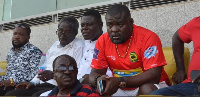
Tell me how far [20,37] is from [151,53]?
223 cm

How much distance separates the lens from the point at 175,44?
3887mm

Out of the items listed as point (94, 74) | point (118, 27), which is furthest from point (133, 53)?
point (94, 74)

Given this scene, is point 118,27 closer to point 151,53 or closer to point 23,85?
point 151,53

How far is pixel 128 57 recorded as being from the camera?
3564 mm

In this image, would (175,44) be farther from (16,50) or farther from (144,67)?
(16,50)

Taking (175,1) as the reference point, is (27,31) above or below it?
below

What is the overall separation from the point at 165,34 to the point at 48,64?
1641 millimetres

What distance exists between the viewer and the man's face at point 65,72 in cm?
329

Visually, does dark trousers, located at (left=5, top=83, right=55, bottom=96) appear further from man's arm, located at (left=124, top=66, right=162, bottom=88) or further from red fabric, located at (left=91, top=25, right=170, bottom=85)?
man's arm, located at (left=124, top=66, right=162, bottom=88)

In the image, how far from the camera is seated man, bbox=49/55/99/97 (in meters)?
3.22

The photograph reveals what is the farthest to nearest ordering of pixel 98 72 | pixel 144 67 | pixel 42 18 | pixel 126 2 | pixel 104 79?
pixel 42 18, pixel 126 2, pixel 98 72, pixel 144 67, pixel 104 79

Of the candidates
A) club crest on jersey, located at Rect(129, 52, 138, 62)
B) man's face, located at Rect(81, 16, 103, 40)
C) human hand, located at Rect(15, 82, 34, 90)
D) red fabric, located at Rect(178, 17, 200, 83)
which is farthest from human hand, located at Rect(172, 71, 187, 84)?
human hand, located at Rect(15, 82, 34, 90)

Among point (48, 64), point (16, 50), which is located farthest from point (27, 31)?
point (48, 64)

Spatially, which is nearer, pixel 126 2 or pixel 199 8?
pixel 199 8
